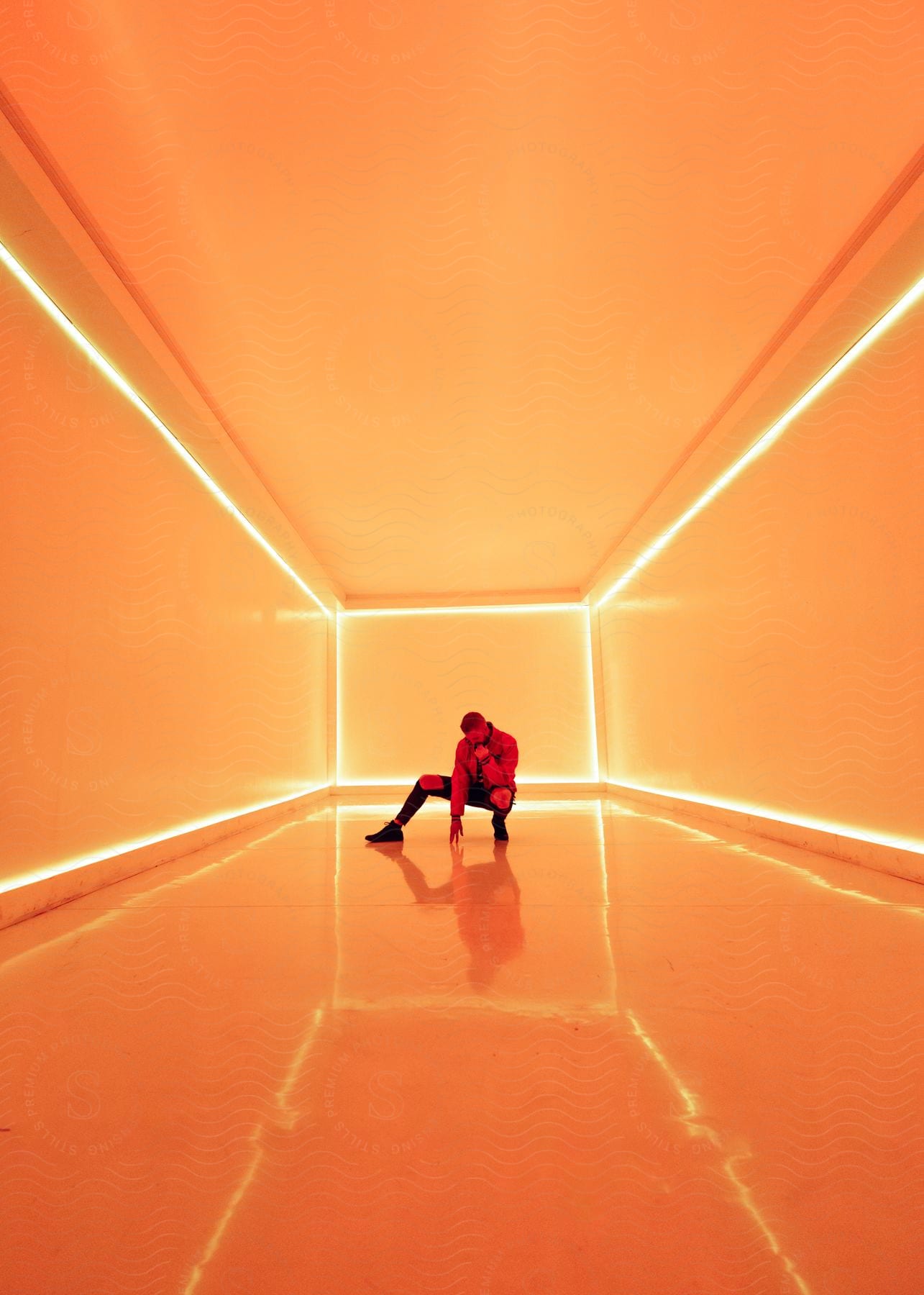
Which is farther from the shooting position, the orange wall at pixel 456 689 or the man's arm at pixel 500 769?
the orange wall at pixel 456 689

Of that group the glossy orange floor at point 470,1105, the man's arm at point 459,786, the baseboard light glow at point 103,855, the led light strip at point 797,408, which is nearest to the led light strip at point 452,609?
the led light strip at point 797,408

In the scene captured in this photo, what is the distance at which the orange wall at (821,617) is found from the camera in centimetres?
263

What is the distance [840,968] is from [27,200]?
3.24 m

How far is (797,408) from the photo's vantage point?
11.5ft

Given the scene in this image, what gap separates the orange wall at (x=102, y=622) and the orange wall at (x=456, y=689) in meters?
3.12

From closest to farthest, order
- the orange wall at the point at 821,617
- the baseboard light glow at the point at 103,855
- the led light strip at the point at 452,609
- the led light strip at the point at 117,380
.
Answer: the baseboard light glow at the point at 103,855, the led light strip at the point at 117,380, the orange wall at the point at 821,617, the led light strip at the point at 452,609

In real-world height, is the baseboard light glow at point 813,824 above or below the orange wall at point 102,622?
below

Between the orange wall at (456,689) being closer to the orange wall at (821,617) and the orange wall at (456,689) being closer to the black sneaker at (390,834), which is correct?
the orange wall at (821,617)

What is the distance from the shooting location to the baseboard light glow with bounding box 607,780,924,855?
2662mm

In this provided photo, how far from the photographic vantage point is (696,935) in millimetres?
1778

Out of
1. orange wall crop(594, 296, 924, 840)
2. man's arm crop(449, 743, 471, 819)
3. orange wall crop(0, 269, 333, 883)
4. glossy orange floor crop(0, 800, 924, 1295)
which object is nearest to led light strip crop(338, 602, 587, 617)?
orange wall crop(594, 296, 924, 840)

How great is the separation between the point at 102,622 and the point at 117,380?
119cm

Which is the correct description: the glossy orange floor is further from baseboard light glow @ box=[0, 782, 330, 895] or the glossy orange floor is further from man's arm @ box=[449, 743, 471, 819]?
man's arm @ box=[449, 743, 471, 819]

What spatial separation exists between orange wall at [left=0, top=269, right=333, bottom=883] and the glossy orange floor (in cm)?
87
